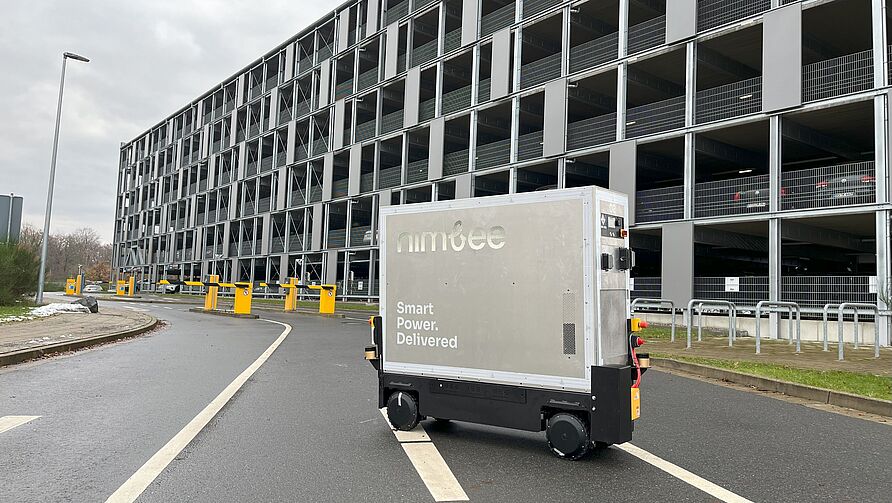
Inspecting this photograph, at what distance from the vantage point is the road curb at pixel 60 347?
10195 mm

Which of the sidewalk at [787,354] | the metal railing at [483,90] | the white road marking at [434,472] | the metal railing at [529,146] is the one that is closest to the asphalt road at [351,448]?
the white road marking at [434,472]

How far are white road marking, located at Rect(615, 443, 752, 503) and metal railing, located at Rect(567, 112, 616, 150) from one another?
22911mm

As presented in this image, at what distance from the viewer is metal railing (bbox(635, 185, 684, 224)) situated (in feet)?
78.5

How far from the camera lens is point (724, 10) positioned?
22.9 metres

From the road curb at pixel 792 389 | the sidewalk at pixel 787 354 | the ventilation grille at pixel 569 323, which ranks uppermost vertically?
the ventilation grille at pixel 569 323

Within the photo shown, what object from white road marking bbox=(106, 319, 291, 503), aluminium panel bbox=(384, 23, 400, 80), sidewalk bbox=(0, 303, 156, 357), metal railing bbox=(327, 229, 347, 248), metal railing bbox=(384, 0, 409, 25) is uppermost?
metal railing bbox=(384, 0, 409, 25)

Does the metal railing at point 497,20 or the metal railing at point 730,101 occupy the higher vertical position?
the metal railing at point 497,20

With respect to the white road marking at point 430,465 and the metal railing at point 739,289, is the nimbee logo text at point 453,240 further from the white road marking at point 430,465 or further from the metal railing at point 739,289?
the metal railing at point 739,289

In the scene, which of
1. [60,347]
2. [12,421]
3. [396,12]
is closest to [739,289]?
[60,347]

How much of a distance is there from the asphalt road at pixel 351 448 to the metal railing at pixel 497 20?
27.0m

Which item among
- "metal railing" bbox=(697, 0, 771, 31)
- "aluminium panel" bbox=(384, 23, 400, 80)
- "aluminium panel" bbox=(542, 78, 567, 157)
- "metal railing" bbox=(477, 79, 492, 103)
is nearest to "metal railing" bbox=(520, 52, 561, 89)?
"aluminium panel" bbox=(542, 78, 567, 157)

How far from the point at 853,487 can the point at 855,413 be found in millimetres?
3748

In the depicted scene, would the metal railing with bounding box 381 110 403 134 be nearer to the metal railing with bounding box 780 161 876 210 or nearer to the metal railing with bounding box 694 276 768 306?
the metal railing with bounding box 694 276 768 306

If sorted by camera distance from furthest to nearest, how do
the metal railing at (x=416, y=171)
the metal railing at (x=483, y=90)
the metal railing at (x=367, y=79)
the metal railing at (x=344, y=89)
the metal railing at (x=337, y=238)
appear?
the metal railing at (x=344, y=89) < the metal railing at (x=337, y=238) < the metal railing at (x=367, y=79) < the metal railing at (x=416, y=171) < the metal railing at (x=483, y=90)
